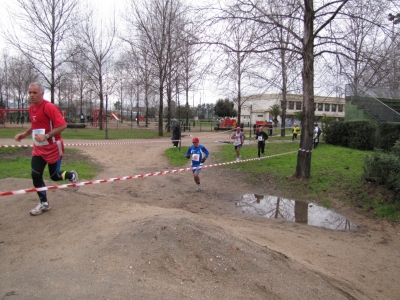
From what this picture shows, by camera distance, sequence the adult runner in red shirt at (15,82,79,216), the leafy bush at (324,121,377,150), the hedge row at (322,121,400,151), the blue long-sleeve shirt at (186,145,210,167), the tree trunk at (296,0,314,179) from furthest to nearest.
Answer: the leafy bush at (324,121,377,150) → the hedge row at (322,121,400,151) → the blue long-sleeve shirt at (186,145,210,167) → the tree trunk at (296,0,314,179) → the adult runner in red shirt at (15,82,79,216)

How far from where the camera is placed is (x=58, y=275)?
9.95 ft

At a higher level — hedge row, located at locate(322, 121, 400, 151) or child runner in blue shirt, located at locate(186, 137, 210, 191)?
hedge row, located at locate(322, 121, 400, 151)

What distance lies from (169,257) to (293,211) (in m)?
4.81

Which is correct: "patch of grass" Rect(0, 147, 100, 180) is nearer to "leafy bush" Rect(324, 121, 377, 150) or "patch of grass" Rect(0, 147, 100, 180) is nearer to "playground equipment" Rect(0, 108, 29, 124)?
"leafy bush" Rect(324, 121, 377, 150)

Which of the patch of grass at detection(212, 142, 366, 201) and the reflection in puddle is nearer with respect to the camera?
the reflection in puddle

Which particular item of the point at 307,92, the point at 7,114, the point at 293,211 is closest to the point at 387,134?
the point at 307,92

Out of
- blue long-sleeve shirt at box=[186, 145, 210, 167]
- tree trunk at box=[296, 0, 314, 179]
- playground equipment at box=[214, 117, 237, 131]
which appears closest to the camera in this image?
tree trunk at box=[296, 0, 314, 179]

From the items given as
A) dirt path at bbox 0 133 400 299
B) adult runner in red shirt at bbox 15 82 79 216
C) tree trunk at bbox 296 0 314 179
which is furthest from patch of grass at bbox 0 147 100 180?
tree trunk at bbox 296 0 314 179

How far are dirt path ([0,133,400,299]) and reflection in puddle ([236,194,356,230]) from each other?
1.67ft

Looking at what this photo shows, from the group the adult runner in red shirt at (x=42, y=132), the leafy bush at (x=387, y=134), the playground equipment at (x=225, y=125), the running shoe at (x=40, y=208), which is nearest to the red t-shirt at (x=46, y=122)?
the adult runner in red shirt at (x=42, y=132)

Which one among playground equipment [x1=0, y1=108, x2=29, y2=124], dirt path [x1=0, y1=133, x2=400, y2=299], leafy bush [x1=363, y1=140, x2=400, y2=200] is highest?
playground equipment [x1=0, y1=108, x2=29, y2=124]

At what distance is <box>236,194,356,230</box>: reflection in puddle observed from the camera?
21.8 ft

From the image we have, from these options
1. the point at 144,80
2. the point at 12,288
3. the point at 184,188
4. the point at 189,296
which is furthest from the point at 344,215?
Answer: the point at 144,80

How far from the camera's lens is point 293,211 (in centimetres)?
738
